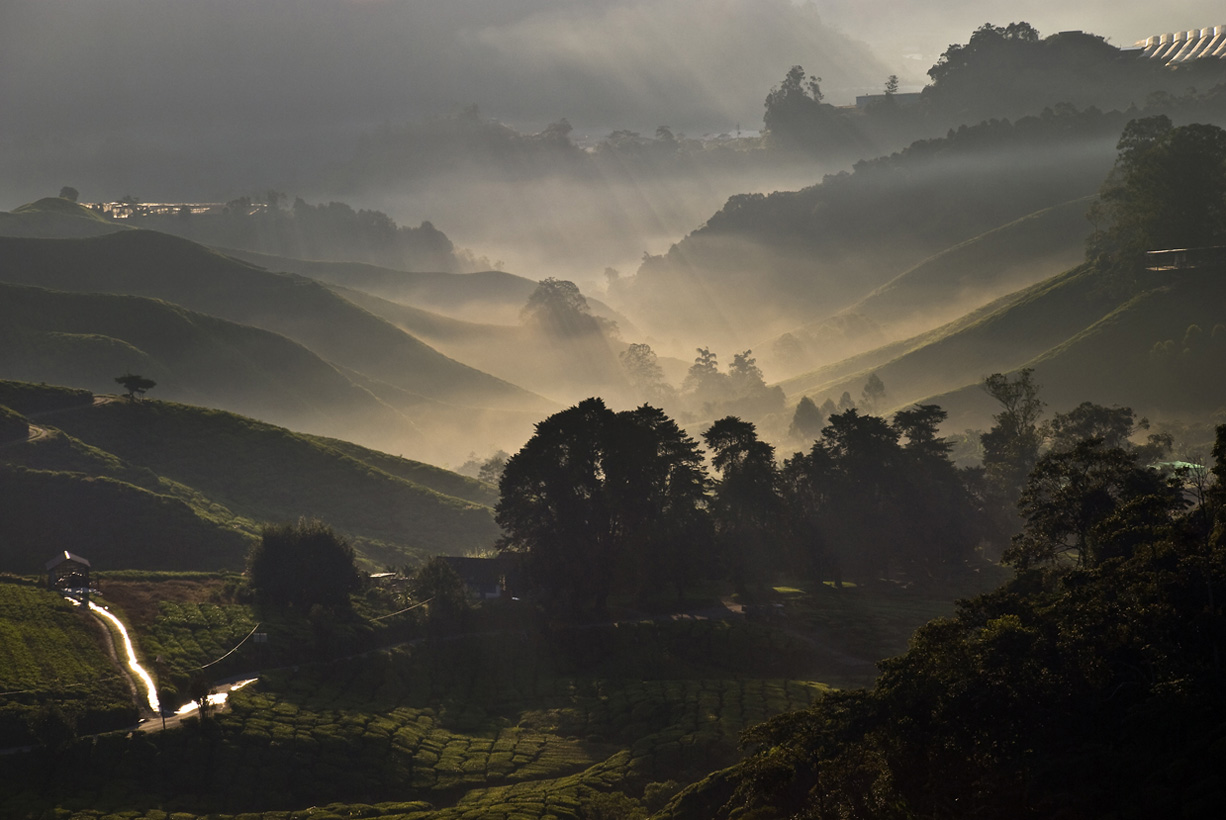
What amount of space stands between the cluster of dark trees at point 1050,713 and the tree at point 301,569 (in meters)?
46.4

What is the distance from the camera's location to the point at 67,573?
82438mm

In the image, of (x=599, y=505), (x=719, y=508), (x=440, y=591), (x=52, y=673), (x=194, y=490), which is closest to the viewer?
(x=52, y=673)

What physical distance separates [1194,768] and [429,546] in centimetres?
10773

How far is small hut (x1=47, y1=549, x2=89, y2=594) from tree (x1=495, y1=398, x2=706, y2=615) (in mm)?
34027

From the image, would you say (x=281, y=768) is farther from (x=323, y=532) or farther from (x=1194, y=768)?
(x=1194, y=768)

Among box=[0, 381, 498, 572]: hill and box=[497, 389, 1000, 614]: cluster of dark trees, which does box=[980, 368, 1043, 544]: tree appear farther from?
box=[0, 381, 498, 572]: hill

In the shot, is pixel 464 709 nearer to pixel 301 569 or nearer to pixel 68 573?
pixel 301 569

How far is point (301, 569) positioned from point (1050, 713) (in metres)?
65.0

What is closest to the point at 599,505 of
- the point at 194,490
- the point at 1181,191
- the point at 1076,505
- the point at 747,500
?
the point at 747,500

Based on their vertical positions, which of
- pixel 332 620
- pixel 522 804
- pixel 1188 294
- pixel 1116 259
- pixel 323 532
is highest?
pixel 1116 259

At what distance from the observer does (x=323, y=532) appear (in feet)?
297

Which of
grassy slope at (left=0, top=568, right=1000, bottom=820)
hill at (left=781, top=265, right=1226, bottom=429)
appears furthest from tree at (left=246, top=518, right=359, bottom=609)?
hill at (left=781, top=265, right=1226, bottom=429)

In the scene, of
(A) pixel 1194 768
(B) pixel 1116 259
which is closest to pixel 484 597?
(A) pixel 1194 768

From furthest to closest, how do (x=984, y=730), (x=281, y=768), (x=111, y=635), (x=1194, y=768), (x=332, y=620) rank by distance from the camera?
(x=332, y=620) < (x=111, y=635) < (x=281, y=768) < (x=984, y=730) < (x=1194, y=768)
